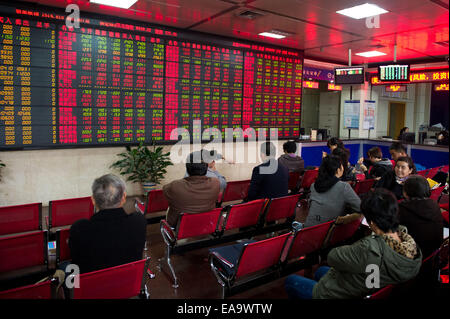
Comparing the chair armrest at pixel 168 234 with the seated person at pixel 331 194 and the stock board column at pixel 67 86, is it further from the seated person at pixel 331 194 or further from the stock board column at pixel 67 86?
the stock board column at pixel 67 86

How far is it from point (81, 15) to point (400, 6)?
434cm

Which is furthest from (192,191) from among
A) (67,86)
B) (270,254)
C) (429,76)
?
(429,76)

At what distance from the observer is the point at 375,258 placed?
1.71 m

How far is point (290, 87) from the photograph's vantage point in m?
7.49

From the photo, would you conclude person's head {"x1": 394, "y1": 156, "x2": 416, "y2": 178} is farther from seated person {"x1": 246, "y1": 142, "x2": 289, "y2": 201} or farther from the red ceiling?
the red ceiling

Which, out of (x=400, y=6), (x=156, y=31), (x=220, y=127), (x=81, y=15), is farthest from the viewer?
(x=220, y=127)

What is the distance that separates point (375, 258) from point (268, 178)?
1.96 m

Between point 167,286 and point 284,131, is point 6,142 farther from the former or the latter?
point 284,131

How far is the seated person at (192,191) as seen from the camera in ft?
9.81

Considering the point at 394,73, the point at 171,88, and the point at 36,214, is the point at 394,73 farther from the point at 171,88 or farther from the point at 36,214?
the point at 36,214

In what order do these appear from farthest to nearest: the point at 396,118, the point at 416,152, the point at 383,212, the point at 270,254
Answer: the point at 396,118, the point at 416,152, the point at 270,254, the point at 383,212

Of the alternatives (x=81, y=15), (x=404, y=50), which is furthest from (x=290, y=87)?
(x=81, y=15)

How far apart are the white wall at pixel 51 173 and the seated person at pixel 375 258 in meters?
4.39

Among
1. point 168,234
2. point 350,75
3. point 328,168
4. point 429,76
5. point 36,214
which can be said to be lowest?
point 168,234
